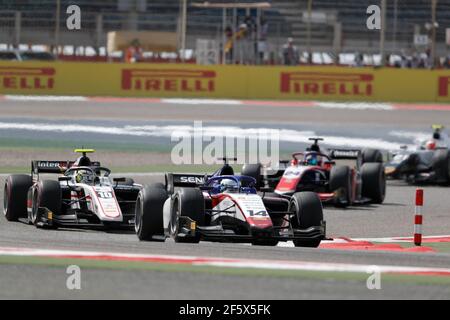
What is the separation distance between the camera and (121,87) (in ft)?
120

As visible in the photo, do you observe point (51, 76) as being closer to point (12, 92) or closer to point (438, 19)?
point (12, 92)

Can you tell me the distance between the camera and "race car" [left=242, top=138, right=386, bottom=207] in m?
18.0

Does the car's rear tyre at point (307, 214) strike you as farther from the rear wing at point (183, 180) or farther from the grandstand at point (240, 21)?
the grandstand at point (240, 21)

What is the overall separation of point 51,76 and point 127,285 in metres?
27.9

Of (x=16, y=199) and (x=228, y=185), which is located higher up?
(x=228, y=185)

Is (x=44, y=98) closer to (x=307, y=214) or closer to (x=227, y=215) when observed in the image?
(x=227, y=215)

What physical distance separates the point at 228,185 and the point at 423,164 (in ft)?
30.1

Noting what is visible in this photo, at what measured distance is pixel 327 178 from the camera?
1839 centimetres

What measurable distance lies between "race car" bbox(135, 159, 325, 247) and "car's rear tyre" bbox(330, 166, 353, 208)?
3912mm

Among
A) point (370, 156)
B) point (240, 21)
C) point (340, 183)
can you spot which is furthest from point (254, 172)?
point (240, 21)

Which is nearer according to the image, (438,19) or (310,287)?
(310,287)

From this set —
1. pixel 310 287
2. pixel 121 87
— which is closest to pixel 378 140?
pixel 121 87

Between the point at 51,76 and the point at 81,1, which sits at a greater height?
the point at 81,1

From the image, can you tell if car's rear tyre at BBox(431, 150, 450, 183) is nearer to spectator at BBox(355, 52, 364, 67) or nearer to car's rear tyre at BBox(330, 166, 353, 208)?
car's rear tyre at BBox(330, 166, 353, 208)
